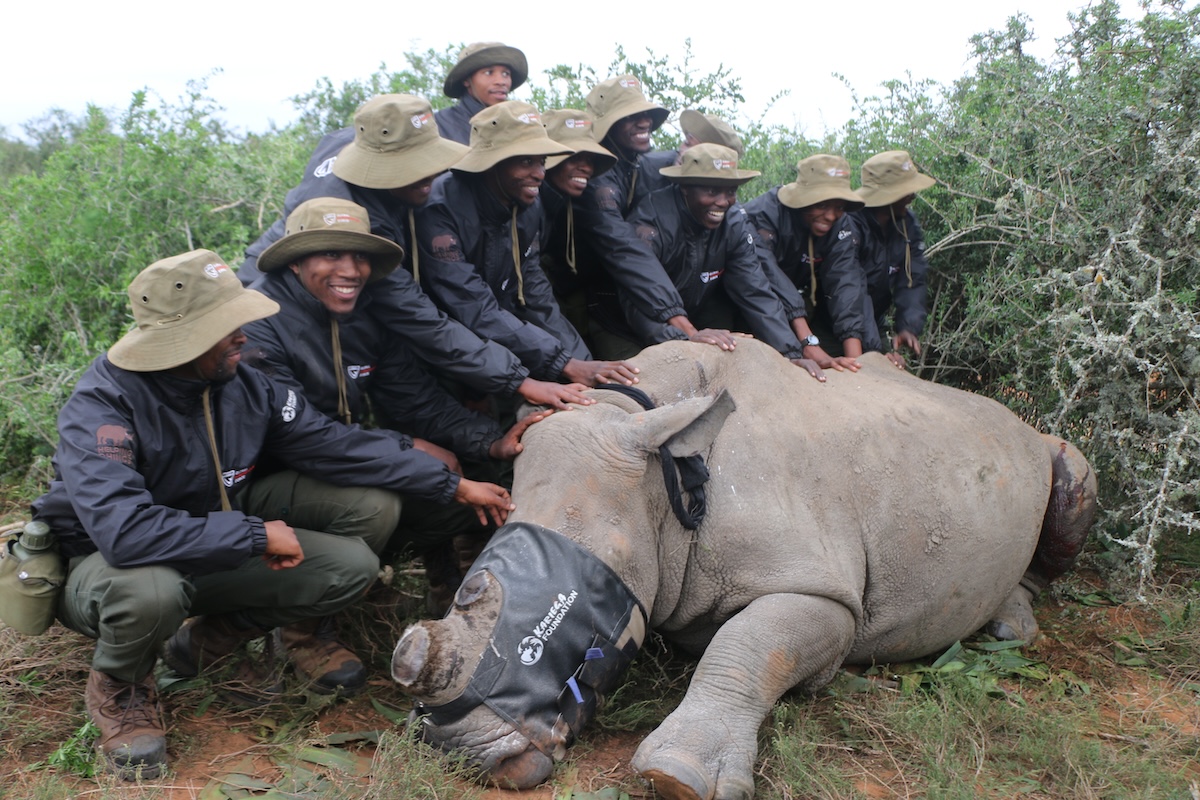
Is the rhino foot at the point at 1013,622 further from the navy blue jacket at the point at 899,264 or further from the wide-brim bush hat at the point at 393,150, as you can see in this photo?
the wide-brim bush hat at the point at 393,150

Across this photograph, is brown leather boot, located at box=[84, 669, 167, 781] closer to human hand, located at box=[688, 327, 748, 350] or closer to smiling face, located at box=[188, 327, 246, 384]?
smiling face, located at box=[188, 327, 246, 384]

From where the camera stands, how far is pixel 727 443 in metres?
4.79

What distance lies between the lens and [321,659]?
4.91 metres

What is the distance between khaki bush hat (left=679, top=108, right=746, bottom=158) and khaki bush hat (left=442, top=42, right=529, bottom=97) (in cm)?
151

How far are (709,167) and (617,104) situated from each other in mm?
1029

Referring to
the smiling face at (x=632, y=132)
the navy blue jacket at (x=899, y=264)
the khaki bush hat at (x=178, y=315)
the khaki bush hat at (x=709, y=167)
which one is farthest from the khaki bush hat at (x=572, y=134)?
the khaki bush hat at (x=178, y=315)

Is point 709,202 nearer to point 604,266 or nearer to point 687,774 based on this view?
point 604,266

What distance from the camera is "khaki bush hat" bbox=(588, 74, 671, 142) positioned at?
22.9 feet

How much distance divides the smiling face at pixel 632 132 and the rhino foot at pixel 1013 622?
12.1ft

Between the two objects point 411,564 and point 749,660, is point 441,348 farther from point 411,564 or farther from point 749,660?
point 749,660

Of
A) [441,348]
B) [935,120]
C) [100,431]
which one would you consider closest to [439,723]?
[100,431]

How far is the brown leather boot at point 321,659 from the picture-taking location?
4.82 m

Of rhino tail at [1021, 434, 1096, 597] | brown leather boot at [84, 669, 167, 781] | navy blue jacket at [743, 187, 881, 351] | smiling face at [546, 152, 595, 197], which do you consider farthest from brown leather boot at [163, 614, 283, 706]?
rhino tail at [1021, 434, 1096, 597]

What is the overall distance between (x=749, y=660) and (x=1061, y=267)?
12.8ft
